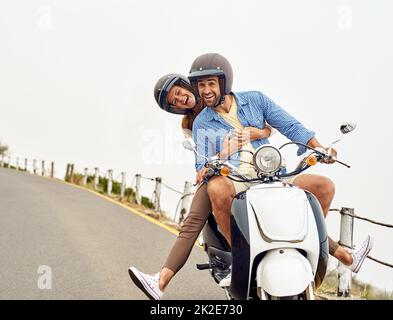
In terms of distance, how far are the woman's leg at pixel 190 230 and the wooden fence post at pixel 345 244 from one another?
2.24 m

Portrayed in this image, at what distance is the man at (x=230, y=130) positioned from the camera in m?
3.29

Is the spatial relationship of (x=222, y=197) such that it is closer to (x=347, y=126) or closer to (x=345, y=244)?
(x=347, y=126)

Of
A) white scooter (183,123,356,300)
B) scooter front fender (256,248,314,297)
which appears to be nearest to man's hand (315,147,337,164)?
white scooter (183,123,356,300)

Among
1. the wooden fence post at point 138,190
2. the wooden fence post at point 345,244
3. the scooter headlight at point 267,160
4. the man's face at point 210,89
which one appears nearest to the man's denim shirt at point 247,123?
the man's face at point 210,89

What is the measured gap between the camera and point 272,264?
285cm

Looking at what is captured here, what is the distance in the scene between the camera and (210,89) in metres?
3.51

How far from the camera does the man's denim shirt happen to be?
11.7ft

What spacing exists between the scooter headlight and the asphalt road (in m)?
2.25

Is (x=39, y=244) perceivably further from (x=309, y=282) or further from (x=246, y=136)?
(x=309, y=282)

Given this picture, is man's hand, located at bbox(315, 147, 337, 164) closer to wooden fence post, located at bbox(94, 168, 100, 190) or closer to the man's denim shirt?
the man's denim shirt

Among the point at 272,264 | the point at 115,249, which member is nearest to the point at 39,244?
the point at 115,249

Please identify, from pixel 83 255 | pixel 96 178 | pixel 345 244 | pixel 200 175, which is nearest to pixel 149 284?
pixel 200 175

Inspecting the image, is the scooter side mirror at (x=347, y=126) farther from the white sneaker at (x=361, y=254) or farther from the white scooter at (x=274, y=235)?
the white sneaker at (x=361, y=254)

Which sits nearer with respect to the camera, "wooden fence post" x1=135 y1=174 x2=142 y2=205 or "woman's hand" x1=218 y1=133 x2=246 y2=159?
"woman's hand" x1=218 y1=133 x2=246 y2=159
